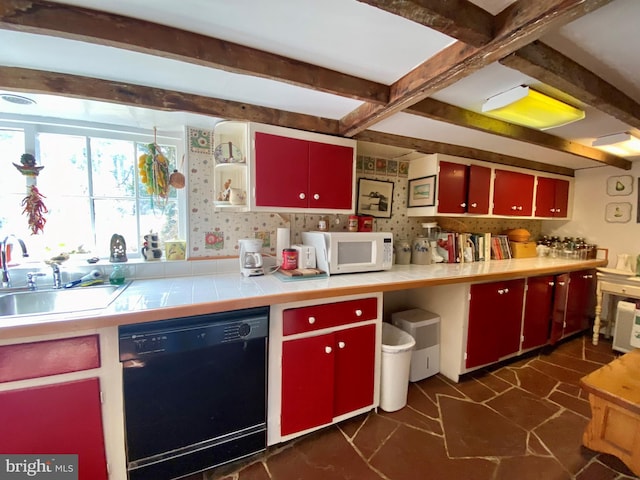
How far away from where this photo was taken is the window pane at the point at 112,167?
6.21 feet

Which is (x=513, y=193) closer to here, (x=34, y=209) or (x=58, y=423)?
(x=58, y=423)

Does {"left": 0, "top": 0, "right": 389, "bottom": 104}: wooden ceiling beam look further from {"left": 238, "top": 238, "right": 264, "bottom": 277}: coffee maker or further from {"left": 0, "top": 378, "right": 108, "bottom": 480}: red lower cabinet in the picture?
{"left": 0, "top": 378, "right": 108, "bottom": 480}: red lower cabinet

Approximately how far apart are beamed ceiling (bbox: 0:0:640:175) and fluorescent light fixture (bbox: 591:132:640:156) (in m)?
0.34

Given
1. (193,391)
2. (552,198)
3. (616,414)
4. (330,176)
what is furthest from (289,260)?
(552,198)

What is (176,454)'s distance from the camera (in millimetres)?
1334

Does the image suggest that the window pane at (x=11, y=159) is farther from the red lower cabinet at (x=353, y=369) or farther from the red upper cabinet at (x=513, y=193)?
the red upper cabinet at (x=513, y=193)

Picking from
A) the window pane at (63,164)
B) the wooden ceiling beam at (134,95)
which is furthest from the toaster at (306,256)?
the window pane at (63,164)

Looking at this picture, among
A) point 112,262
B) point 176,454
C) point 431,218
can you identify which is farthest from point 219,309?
point 431,218

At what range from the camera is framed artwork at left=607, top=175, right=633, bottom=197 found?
9.80ft

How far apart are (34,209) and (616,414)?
3.76 metres

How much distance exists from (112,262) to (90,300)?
1.11 feet

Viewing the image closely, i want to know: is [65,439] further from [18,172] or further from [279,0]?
[279,0]

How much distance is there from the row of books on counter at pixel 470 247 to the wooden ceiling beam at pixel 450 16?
2.01m

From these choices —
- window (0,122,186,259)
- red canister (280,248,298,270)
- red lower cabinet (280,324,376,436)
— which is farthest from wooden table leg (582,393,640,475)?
window (0,122,186,259)
